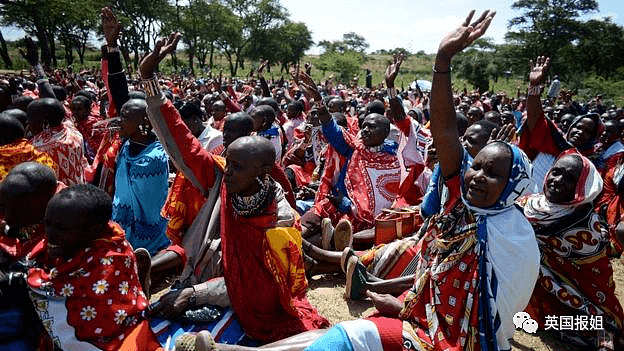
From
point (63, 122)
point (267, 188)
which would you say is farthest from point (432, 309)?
point (63, 122)

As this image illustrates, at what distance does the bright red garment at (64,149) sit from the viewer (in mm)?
4133

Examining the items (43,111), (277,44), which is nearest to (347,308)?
(43,111)

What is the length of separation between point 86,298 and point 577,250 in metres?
3.61

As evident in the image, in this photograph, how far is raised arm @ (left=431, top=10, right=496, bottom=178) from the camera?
233 centimetres

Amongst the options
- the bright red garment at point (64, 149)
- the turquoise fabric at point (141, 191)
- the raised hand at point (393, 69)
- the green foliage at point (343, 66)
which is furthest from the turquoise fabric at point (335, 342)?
the green foliage at point (343, 66)

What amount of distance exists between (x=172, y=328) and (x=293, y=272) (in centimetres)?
79

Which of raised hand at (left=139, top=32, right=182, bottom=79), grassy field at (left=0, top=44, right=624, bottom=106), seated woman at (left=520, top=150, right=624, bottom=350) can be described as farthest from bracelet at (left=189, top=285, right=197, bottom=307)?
grassy field at (left=0, top=44, right=624, bottom=106)

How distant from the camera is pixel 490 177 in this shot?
2.23 meters

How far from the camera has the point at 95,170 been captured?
408 centimetres

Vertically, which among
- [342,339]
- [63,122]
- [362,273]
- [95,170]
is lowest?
[362,273]

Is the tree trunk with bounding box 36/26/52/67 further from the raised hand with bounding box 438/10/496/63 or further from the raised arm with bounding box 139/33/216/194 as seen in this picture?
the raised hand with bounding box 438/10/496/63

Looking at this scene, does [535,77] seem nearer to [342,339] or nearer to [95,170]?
[342,339]

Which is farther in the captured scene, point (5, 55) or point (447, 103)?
point (5, 55)

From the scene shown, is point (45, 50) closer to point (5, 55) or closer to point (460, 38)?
point (5, 55)
